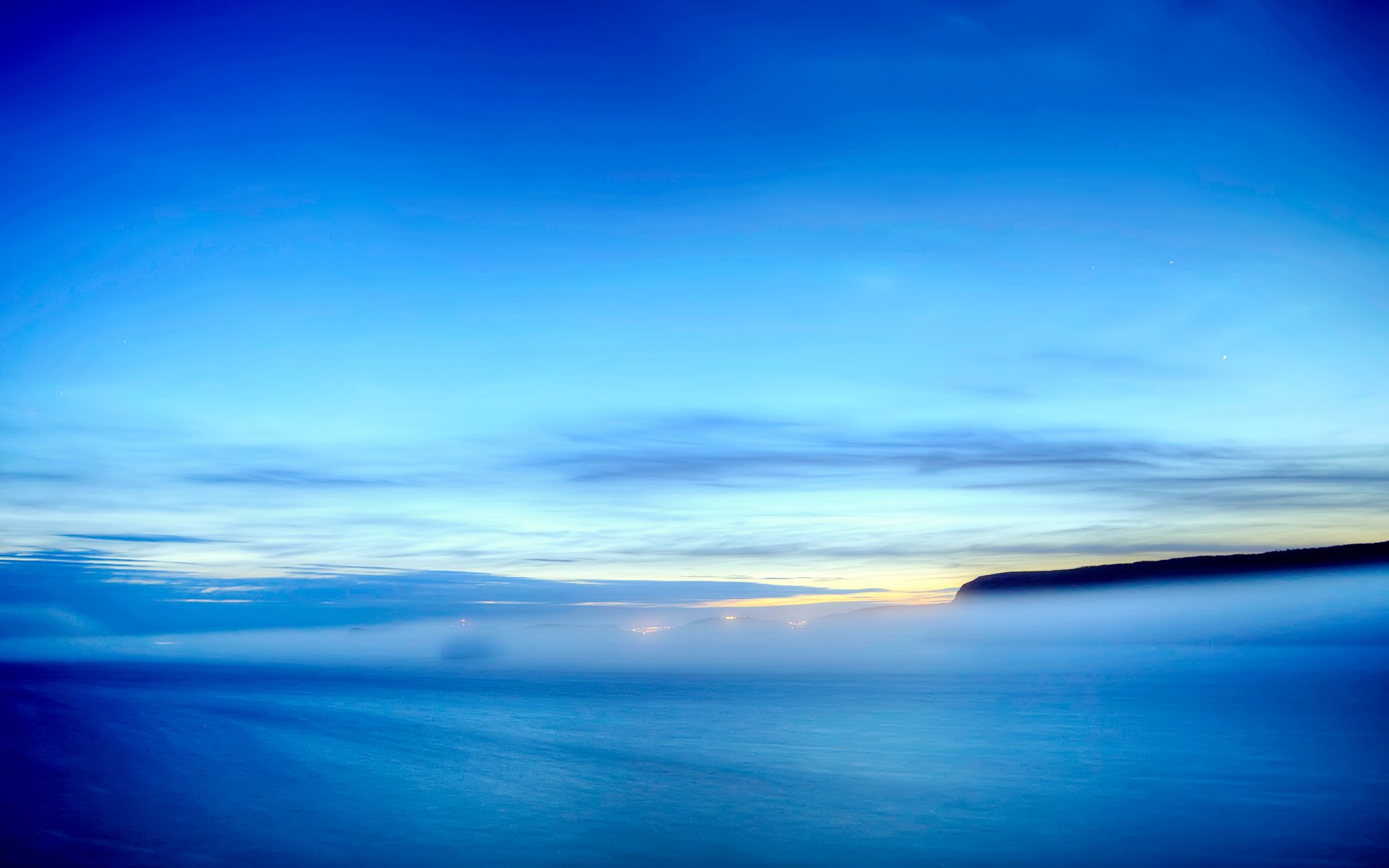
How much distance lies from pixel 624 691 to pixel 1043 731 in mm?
40928

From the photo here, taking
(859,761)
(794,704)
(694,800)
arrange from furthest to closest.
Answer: (794,704) < (859,761) < (694,800)

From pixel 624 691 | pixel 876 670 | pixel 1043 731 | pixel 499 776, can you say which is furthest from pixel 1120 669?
pixel 499 776

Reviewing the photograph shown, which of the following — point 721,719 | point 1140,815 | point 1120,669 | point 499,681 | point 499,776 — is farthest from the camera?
point 1120,669

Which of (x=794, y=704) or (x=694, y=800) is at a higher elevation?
(x=694, y=800)

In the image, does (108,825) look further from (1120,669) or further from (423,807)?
(1120,669)

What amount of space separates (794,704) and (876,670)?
56.6 m

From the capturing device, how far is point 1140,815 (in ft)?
71.3

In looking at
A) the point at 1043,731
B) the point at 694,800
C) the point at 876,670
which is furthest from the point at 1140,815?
the point at 876,670

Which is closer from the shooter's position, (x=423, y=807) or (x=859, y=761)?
(x=423, y=807)

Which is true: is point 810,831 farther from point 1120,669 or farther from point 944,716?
point 1120,669

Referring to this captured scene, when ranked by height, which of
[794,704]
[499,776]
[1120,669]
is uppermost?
[499,776]

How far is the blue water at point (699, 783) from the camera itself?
1783cm

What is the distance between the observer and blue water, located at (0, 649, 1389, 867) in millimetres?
17828

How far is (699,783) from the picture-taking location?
1046 inches
